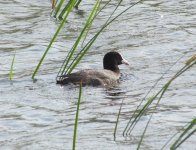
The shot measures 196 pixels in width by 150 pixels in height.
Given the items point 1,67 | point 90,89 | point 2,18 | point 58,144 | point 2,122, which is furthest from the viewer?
point 2,18

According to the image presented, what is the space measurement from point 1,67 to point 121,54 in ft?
7.43

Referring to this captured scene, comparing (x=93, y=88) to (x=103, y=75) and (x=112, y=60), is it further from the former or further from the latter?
(x=112, y=60)

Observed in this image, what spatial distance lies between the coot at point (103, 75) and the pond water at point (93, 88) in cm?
14

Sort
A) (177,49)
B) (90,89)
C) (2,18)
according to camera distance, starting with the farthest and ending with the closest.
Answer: (2,18) < (177,49) < (90,89)

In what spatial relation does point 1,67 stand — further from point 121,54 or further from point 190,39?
point 190,39

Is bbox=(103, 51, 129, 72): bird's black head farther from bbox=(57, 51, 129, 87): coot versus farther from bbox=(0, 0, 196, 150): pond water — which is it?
bbox=(0, 0, 196, 150): pond water

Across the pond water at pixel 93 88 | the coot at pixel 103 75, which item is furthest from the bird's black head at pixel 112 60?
the pond water at pixel 93 88

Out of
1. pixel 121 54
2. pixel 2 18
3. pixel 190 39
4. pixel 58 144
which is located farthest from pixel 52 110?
pixel 2 18

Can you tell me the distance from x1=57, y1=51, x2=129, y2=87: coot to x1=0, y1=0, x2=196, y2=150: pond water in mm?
143

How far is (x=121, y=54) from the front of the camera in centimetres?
1551

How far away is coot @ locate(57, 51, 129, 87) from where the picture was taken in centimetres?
1286

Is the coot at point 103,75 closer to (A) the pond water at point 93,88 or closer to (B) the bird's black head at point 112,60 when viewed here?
(B) the bird's black head at point 112,60

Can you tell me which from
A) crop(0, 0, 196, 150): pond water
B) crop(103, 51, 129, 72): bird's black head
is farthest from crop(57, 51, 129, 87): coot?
crop(0, 0, 196, 150): pond water

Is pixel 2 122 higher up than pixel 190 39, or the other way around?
pixel 2 122
